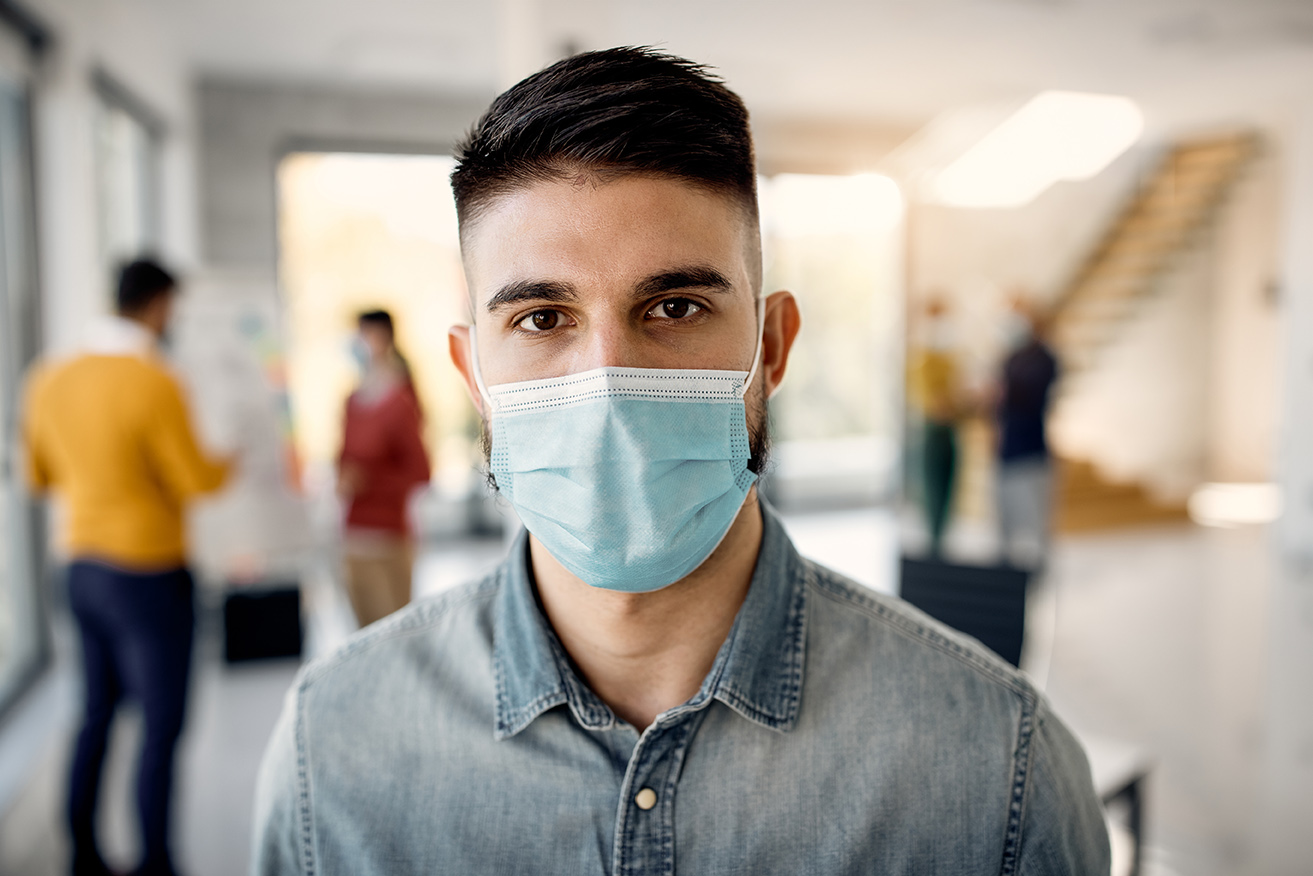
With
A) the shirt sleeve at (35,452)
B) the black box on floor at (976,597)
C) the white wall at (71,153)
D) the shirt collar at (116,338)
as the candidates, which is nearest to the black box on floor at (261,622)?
the white wall at (71,153)

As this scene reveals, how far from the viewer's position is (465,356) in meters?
1.05

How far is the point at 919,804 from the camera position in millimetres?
900

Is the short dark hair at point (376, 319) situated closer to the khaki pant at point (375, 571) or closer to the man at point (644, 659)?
the khaki pant at point (375, 571)

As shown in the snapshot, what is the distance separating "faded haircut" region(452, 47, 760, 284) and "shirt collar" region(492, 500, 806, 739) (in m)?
0.42

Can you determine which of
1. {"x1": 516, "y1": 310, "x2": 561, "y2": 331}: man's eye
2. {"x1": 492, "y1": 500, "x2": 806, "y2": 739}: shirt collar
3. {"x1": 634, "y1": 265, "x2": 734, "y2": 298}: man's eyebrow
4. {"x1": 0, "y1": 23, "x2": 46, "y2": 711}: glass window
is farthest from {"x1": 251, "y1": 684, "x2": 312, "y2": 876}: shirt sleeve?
{"x1": 0, "y1": 23, "x2": 46, "y2": 711}: glass window

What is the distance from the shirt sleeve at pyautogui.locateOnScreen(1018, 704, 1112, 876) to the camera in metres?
0.89

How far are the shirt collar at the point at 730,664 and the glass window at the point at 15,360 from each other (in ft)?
11.1

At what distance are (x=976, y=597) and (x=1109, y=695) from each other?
205 centimetres

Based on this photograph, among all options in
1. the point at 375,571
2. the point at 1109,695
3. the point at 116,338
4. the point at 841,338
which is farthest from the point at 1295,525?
the point at 116,338

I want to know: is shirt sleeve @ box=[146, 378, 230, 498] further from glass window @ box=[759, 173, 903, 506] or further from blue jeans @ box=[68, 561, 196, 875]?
glass window @ box=[759, 173, 903, 506]

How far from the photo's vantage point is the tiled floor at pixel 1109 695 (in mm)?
2645

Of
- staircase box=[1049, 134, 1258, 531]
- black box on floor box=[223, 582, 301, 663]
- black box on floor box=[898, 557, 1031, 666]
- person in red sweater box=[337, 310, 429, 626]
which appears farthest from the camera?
staircase box=[1049, 134, 1258, 531]

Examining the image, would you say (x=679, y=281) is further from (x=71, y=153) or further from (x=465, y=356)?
(x=71, y=153)

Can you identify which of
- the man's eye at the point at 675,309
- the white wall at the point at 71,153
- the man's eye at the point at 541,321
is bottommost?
the man's eye at the point at 541,321
